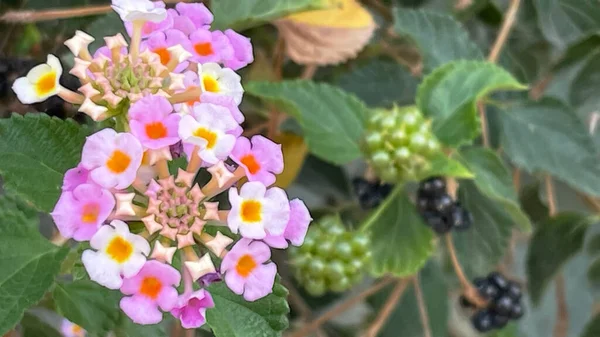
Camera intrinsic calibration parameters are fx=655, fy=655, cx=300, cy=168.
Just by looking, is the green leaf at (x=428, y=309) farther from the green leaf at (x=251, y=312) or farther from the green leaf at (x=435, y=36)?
the green leaf at (x=251, y=312)

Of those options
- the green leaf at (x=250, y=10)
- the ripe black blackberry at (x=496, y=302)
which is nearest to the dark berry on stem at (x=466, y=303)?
the ripe black blackberry at (x=496, y=302)

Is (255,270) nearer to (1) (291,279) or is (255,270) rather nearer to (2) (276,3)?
(2) (276,3)

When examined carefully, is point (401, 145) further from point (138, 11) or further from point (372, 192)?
point (138, 11)

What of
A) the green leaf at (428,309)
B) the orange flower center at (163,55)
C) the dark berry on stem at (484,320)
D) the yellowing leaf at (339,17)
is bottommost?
the green leaf at (428,309)

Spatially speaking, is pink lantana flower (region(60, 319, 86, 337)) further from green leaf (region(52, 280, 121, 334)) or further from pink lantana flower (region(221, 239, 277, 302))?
pink lantana flower (region(221, 239, 277, 302))

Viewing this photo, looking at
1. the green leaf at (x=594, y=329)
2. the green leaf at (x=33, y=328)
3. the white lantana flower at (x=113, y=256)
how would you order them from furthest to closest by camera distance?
the green leaf at (x=594, y=329) → the green leaf at (x=33, y=328) → the white lantana flower at (x=113, y=256)

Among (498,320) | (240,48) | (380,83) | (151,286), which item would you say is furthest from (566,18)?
(151,286)
